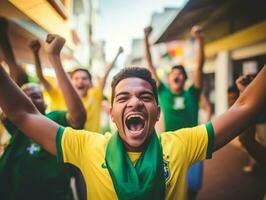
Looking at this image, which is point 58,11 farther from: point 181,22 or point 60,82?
point 181,22

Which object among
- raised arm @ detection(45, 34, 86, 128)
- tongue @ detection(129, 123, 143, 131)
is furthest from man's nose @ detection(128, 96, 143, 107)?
raised arm @ detection(45, 34, 86, 128)

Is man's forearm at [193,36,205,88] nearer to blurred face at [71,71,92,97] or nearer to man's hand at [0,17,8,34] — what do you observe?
blurred face at [71,71,92,97]

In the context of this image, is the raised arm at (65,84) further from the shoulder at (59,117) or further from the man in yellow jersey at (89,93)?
the man in yellow jersey at (89,93)

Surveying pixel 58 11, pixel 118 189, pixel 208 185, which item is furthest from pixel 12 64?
pixel 208 185

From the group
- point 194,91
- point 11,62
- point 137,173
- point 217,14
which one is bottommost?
point 137,173

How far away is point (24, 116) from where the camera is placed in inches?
58.5

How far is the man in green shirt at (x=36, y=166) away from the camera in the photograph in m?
1.92

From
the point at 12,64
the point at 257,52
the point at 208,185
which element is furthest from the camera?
the point at 257,52

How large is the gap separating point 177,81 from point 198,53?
76cm

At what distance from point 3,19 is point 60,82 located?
1.70ft

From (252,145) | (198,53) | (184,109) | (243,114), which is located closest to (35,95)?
(243,114)

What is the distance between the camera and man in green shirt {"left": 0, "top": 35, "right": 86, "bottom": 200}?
192cm

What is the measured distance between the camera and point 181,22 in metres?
7.22

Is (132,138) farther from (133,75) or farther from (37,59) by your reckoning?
(37,59)
